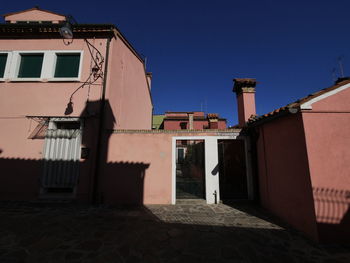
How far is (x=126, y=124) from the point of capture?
8.80 meters

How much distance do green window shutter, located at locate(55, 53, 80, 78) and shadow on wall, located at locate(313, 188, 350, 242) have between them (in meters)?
9.39

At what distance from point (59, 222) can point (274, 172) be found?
22.1ft

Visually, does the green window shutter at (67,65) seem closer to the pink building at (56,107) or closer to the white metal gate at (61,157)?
the pink building at (56,107)

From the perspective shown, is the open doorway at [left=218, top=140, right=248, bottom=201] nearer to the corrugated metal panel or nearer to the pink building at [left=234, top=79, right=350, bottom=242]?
the pink building at [left=234, top=79, right=350, bottom=242]

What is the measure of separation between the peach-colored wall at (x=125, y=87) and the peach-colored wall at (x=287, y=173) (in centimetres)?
650

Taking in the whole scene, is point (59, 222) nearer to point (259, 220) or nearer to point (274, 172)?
point (259, 220)

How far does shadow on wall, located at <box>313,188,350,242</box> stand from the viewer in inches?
141

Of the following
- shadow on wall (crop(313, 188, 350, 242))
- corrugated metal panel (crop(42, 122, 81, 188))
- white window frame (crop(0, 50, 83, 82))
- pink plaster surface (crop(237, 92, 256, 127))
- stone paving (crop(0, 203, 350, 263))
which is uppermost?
white window frame (crop(0, 50, 83, 82))

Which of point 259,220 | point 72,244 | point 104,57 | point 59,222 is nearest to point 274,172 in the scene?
point 259,220

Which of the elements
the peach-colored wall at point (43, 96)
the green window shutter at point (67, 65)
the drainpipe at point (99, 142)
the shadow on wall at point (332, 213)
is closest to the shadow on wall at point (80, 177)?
the drainpipe at point (99, 142)

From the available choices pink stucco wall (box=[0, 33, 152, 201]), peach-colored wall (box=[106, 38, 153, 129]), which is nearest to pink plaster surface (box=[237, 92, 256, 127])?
Result: peach-colored wall (box=[106, 38, 153, 129])

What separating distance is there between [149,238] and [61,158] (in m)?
5.02

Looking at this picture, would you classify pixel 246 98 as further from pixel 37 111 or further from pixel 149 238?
pixel 37 111

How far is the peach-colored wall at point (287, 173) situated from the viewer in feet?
13.0
